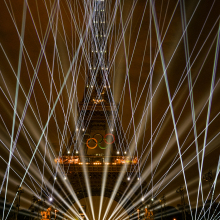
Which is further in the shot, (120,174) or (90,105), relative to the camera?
(90,105)

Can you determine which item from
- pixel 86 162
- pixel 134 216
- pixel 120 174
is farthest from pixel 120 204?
pixel 86 162

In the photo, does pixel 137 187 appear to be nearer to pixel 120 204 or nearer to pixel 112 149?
pixel 120 204

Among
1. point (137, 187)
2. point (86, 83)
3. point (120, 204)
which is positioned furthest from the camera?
point (86, 83)

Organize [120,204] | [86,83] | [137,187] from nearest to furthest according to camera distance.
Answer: [137,187], [120,204], [86,83]

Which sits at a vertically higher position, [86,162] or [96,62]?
[96,62]

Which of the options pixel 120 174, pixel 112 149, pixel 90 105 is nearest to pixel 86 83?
pixel 90 105

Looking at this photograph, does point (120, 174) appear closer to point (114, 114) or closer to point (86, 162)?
point (86, 162)

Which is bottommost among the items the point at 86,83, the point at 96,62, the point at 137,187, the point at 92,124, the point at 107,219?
the point at 107,219

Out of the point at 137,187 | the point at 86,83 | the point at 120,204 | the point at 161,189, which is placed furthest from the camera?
the point at 86,83

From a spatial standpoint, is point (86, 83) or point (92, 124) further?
point (86, 83)
